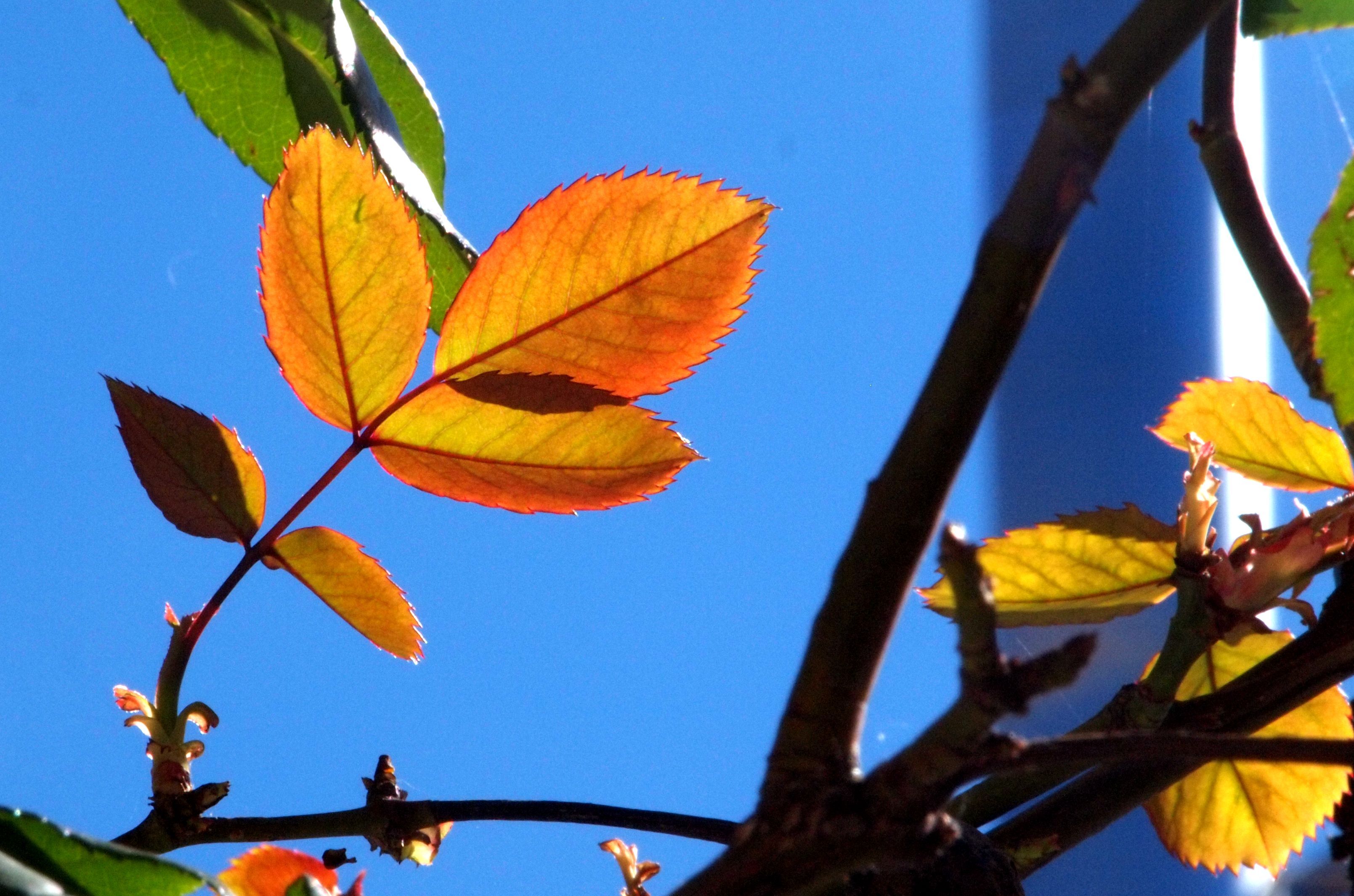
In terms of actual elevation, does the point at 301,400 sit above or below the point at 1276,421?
below

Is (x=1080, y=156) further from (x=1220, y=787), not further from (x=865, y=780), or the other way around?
(x=1220, y=787)

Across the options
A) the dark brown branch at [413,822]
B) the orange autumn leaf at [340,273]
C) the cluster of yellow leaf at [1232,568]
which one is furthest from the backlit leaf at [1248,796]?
the orange autumn leaf at [340,273]

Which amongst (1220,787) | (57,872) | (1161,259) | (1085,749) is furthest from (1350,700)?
(1161,259)

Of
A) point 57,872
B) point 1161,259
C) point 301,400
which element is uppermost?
point 1161,259

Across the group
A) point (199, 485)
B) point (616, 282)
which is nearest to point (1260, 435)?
point (616, 282)

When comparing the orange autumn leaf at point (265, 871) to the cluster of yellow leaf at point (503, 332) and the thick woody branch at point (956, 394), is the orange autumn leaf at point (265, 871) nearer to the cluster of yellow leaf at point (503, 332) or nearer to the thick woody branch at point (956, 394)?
the cluster of yellow leaf at point (503, 332)

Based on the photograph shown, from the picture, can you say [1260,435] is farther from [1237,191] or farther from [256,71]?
[256,71]
